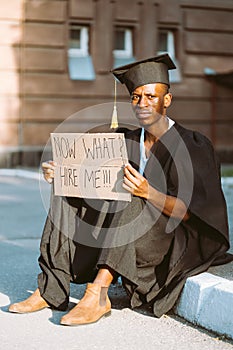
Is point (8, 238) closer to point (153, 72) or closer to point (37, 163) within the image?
point (153, 72)

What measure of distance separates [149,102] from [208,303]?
1091mm

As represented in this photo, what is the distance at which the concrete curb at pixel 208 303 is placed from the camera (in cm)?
388

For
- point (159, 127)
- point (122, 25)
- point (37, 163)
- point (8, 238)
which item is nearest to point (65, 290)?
point (159, 127)

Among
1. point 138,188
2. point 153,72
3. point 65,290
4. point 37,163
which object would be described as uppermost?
point 153,72

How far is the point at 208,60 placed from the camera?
16656 millimetres

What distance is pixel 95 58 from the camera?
51.5 ft

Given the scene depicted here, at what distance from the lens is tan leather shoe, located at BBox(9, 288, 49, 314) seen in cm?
432

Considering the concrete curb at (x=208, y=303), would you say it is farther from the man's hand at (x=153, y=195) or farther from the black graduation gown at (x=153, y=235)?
the man's hand at (x=153, y=195)

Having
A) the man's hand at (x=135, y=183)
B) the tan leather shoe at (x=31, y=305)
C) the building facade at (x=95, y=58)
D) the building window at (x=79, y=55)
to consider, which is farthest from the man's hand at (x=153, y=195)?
the building window at (x=79, y=55)

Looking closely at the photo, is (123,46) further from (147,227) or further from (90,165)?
(147,227)

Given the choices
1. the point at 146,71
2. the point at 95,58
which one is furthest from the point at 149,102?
the point at 95,58

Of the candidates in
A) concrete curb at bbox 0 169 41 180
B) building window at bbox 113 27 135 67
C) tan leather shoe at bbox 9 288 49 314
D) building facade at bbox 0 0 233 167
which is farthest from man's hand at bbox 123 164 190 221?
building window at bbox 113 27 135 67

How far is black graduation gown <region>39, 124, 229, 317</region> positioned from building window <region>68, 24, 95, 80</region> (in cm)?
1133

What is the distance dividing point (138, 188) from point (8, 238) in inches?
133
